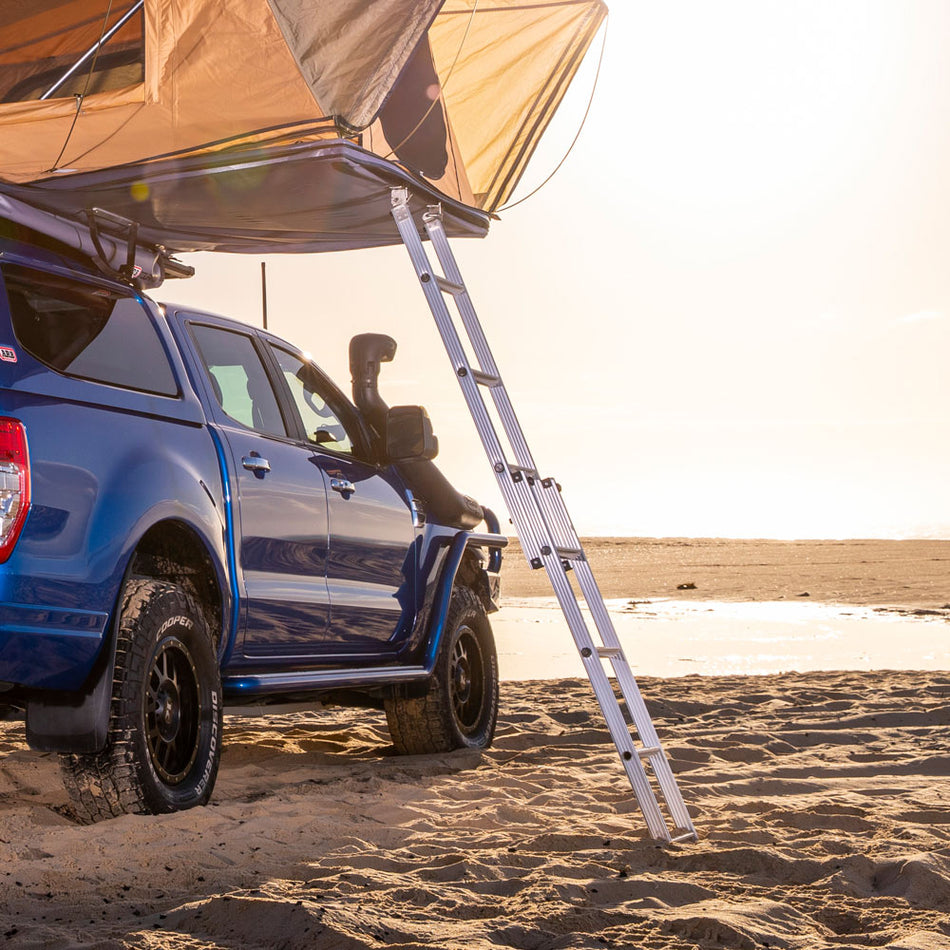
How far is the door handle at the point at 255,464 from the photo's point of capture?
5.30 metres

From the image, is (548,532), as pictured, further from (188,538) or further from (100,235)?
(100,235)

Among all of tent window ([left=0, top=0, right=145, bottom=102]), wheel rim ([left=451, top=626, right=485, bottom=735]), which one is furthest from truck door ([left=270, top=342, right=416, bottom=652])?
tent window ([left=0, top=0, right=145, bottom=102])

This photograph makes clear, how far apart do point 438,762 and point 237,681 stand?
1.63 metres

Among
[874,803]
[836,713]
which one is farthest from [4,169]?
[836,713]

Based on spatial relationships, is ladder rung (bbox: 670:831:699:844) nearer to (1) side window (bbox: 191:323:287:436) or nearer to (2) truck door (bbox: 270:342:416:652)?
(2) truck door (bbox: 270:342:416:652)

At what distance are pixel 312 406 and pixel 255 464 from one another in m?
1.07

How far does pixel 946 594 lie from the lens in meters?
20.3

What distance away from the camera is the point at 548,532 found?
518 cm

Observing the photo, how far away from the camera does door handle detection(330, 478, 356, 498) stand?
597 cm

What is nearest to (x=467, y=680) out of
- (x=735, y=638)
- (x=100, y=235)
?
(x=100, y=235)

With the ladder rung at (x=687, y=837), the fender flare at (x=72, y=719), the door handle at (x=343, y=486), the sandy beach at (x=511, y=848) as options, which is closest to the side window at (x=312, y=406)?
the door handle at (x=343, y=486)

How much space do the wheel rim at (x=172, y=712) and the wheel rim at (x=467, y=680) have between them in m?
2.31

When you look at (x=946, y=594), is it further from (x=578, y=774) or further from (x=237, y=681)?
(x=237, y=681)

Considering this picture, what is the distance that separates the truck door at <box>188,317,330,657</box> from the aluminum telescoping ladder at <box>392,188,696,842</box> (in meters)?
0.92
